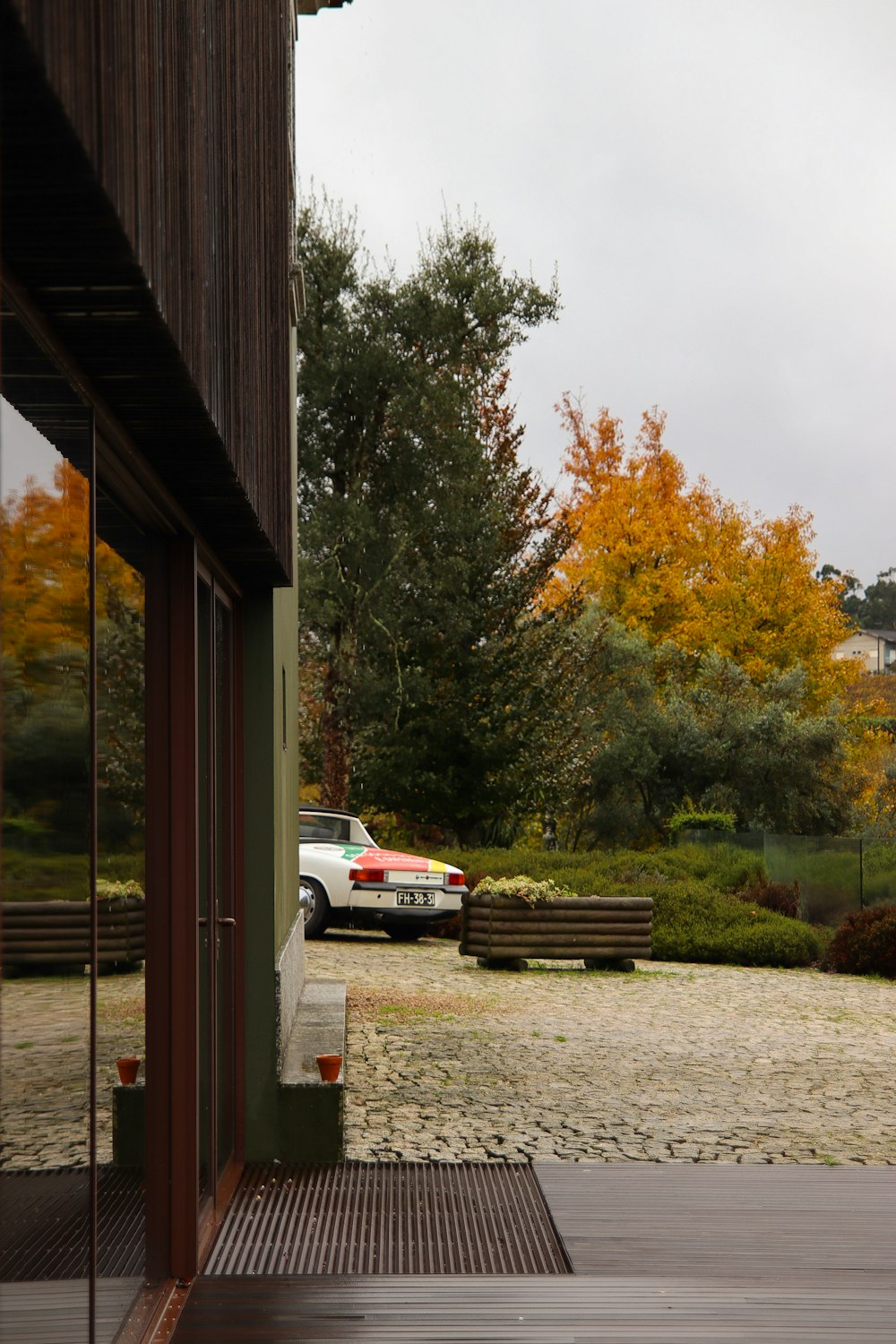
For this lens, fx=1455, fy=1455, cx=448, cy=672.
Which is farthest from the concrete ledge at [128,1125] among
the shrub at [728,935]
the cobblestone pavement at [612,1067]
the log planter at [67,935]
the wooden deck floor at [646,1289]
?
the shrub at [728,935]

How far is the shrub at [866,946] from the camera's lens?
1653cm

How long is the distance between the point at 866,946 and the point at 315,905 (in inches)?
250

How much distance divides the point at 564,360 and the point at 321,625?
2294 centimetres

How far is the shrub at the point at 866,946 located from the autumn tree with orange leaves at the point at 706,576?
1878 cm

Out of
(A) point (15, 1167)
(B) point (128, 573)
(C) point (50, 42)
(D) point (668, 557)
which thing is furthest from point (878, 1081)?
(D) point (668, 557)

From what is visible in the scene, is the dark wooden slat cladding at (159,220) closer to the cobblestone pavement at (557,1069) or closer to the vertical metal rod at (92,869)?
the vertical metal rod at (92,869)

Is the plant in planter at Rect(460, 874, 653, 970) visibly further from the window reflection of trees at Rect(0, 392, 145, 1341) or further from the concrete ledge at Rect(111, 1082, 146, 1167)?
the window reflection of trees at Rect(0, 392, 145, 1341)

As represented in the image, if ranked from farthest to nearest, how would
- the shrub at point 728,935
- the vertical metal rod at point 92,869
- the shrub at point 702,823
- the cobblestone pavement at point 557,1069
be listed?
the shrub at point 702,823, the shrub at point 728,935, the vertical metal rod at point 92,869, the cobblestone pavement at point 557,1069

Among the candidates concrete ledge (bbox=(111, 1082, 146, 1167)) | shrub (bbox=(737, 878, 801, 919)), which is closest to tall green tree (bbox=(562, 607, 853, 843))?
shrub (bbox=(737, 878, 801, 919))

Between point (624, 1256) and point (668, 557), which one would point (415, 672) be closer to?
point (668, 557)

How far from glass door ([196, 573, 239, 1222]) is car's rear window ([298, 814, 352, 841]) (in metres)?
11.2

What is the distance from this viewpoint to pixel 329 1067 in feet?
21.4

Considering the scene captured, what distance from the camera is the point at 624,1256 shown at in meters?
5.19

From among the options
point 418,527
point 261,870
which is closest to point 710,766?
point 418,527
